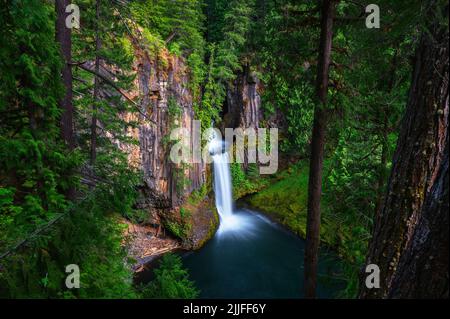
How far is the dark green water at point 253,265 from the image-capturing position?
45.5 ft

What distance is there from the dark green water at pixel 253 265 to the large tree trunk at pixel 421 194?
9428mm

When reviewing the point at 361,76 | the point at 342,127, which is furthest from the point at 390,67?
the point at 342,127

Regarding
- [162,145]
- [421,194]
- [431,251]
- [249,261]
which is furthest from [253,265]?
[431,251]

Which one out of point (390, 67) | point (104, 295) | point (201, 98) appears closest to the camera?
point (104, 295)

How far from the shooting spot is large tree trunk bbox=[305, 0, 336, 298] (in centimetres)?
599

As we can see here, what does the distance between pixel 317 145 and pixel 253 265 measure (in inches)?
453

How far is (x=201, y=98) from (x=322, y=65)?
16554 millimetres

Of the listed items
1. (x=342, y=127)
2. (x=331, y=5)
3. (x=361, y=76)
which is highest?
(x=331, y=5)

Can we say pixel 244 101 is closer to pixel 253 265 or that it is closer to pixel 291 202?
pixel 291 202

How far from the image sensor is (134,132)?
14820mm

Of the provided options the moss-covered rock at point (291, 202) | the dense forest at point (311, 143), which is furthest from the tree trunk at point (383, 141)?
the moss-covered rock at point (291, 202)

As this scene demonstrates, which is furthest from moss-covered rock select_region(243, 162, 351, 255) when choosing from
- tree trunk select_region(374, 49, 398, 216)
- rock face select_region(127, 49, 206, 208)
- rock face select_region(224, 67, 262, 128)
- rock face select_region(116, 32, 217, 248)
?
tree trunk select_region(374, 49, 398, 216)

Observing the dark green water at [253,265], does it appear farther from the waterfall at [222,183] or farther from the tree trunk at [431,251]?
the tree trunk at [431,251]

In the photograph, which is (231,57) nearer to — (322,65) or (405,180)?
(322,65)
